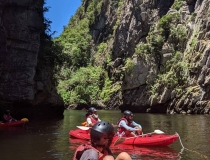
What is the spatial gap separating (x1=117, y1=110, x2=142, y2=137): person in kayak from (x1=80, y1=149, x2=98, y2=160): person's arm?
943 cm

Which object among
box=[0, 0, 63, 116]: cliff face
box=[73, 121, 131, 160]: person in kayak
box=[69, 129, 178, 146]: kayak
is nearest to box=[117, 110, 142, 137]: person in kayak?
box=[69, 129, 178, 146]: kayak

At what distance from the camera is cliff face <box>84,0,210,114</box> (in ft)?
131

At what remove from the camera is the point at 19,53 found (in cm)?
2828

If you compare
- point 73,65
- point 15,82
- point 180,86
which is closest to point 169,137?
point 15,82

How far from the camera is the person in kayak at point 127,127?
13.6 meters

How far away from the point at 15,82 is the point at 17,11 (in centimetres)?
643

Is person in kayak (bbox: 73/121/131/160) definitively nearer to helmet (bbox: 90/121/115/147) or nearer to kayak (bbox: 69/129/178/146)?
helmet (bbox: 90/121/115/147)

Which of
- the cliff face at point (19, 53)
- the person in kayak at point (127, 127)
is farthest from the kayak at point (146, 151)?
the cliff face at point (19, 53)

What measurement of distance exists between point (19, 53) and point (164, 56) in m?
24.3

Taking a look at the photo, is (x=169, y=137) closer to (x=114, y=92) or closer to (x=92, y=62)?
(x=114, y=92)

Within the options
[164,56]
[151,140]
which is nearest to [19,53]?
[151,140]

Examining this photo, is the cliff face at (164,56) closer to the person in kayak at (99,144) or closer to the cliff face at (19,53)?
the cliff face at (19,53)

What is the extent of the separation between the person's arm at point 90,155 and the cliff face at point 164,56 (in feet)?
117

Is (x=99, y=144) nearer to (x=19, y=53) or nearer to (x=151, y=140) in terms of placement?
(x=151, y=140)
